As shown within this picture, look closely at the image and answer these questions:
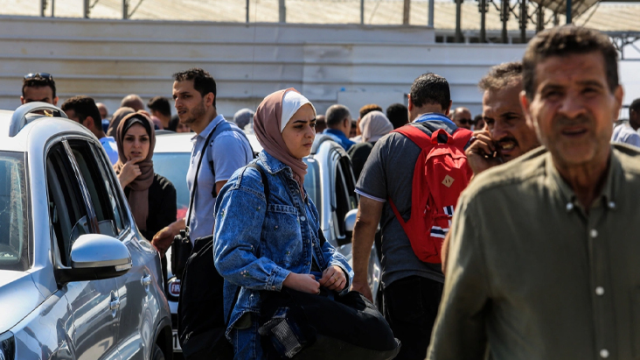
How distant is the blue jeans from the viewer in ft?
11.2

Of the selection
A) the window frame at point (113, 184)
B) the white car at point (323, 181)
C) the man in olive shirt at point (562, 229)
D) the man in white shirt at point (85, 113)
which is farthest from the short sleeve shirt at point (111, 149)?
the man in olive shirt at point (562, 229)

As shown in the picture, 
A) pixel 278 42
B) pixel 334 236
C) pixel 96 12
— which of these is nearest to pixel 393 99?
pixel 278 42

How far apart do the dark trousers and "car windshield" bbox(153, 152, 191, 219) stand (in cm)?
259

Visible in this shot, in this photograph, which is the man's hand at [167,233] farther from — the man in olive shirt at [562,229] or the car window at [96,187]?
the man in olive shirt at [562,229]

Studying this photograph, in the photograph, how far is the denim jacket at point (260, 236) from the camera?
336 centimetres

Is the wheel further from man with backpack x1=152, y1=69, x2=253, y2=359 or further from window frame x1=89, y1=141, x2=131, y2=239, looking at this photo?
window frame x1=89, y1=141, x2=131, y2=239

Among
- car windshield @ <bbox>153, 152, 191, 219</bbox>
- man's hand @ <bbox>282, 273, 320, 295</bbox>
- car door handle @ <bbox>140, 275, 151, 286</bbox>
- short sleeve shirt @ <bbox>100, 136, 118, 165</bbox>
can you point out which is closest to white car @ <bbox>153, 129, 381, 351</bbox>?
car windshield @ <bbox>153, 152, 191, 219</bbox>

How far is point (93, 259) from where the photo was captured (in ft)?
10.2

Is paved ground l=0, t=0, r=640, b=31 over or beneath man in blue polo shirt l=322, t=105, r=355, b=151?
over

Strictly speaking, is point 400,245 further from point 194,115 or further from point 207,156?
point 194,115

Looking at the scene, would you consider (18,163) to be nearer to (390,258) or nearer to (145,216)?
(390,258)

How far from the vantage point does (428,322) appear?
446 centimetres

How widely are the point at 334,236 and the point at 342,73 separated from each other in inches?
487

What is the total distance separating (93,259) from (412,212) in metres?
1.85
